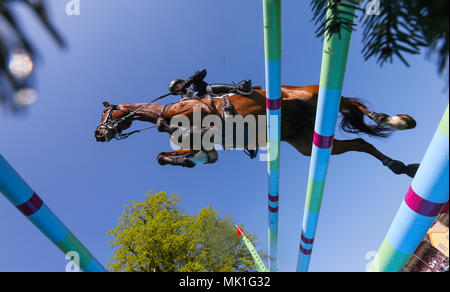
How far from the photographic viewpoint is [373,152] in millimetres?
3361

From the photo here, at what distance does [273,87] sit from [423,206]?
2.09 metres

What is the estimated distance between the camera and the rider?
3.71 meters

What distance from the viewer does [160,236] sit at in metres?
8.55

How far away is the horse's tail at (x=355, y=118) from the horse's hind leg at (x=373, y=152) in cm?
23

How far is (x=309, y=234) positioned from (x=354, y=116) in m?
2.28

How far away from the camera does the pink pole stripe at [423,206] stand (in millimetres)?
1543

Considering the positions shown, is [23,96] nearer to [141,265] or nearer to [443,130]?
[443,130]

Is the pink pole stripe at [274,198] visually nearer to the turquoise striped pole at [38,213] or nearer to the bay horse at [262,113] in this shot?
the bay horse at [262,113]

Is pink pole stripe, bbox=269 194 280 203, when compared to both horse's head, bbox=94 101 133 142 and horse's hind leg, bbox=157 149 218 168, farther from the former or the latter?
horse's head, bbox=94 101 133 142

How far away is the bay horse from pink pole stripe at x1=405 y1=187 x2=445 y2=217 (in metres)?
1.65

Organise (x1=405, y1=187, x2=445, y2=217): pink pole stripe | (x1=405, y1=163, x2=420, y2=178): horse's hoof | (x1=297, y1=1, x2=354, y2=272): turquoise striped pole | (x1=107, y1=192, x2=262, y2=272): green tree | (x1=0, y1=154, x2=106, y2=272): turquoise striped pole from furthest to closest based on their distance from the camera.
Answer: (x1=107, y1=192, x2=262, y2=272): green tree
(x1=405, y1=163, x2=420, y2=178): horse's hoof
(x1=0, y1=154, x2=106, y2=272): turquoise striped pole
(x1=297, y1=1, x2=354, y2=272): turquoise striped pole
(x1=405, y1=187, x2=445, y2=217): pink pole stripe

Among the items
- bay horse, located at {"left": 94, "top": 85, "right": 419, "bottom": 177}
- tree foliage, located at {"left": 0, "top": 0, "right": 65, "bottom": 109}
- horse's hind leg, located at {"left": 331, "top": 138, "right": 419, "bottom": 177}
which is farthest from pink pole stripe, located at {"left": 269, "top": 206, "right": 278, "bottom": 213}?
tree foliage, located at {"left": 0, "top": 0, "right": 65, "bottom": 109}

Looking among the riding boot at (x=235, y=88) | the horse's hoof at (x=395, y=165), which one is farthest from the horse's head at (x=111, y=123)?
the horse's hoof at (x=395, y=165)

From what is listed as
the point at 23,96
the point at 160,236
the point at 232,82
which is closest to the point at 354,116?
the point at 232,82
